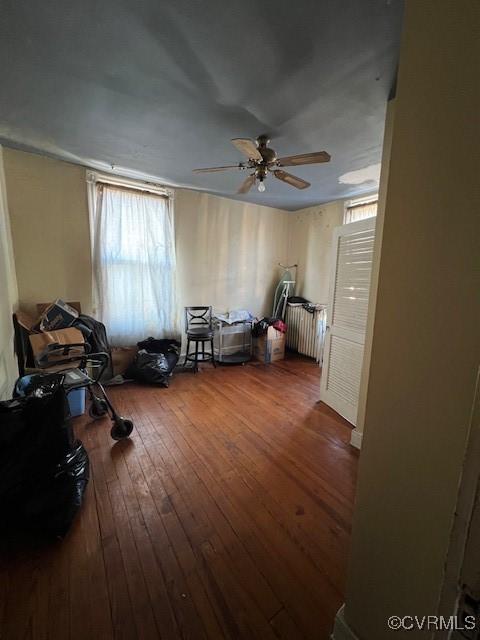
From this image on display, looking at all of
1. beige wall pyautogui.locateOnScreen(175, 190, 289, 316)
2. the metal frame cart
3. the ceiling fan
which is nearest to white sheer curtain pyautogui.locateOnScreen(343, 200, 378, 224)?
beige wall pyautogui.locateOnScreen(175, 190, 289, 316)

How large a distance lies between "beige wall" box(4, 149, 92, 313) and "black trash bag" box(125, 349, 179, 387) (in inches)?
37.1

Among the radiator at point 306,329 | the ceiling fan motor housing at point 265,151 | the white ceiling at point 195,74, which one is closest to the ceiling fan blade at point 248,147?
the ceiling fan motor housing at point 265,151

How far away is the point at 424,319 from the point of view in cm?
60

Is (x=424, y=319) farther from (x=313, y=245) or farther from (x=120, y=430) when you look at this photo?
(x=313, y=245)

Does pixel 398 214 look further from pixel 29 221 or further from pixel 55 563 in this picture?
pixel 29 221

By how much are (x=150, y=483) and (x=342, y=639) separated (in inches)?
46.7

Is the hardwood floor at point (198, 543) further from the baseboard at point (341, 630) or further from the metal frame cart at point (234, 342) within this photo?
the metal frame cart at point (234, 342)

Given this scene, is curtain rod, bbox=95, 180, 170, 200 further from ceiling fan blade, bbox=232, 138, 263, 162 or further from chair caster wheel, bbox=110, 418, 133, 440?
chair caster wheel, bbox=110, 418, 133, 440

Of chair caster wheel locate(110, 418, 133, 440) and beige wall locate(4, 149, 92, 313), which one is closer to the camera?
chair caster wheel locate(110, 418, 133, 440)

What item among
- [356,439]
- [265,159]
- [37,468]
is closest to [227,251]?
[265,159]

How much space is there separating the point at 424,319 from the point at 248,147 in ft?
5.85

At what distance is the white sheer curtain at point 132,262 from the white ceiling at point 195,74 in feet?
2.40

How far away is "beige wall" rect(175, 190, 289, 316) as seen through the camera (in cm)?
369

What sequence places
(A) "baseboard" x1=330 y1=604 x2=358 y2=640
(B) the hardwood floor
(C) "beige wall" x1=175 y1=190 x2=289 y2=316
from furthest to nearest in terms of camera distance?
1. (C) "beige wall" x1=175 y1=190 x2=289 y2=316
2. (B) the hardwood floor
3. (A) "baseboard" x1=330 y1=604 x2=358 y2=640
